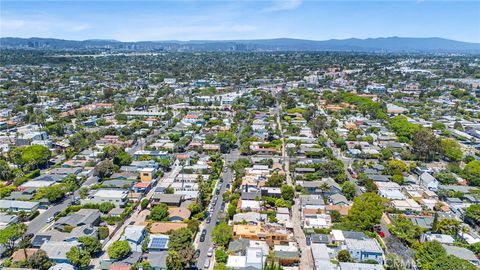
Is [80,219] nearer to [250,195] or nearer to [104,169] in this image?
[104,169]

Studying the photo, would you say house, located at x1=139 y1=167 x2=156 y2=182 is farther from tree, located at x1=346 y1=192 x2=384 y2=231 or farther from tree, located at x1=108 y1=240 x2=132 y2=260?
tree, located at x1=346 y1=192 x2=384 y2=231

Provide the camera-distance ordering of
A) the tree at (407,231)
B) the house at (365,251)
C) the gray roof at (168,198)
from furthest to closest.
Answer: the gray roof at (168,198) < the tree at (407,231) < the house at (365,251)

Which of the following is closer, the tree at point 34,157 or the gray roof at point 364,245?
the gray roof at point 364,245

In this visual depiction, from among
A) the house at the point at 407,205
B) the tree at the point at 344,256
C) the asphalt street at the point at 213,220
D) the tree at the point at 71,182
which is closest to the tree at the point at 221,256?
the asphalt street at the point at 213,220

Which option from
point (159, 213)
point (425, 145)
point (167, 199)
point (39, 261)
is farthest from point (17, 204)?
point (425, 145)

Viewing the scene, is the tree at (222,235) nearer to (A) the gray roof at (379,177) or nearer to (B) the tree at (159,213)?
(B) the tree at (159,213)

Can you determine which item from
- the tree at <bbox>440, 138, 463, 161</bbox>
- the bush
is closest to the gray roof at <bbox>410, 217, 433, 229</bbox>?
the tree at <bbox>440, 138, 463, 161</bbox>

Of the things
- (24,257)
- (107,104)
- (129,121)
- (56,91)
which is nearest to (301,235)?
(24,257)
